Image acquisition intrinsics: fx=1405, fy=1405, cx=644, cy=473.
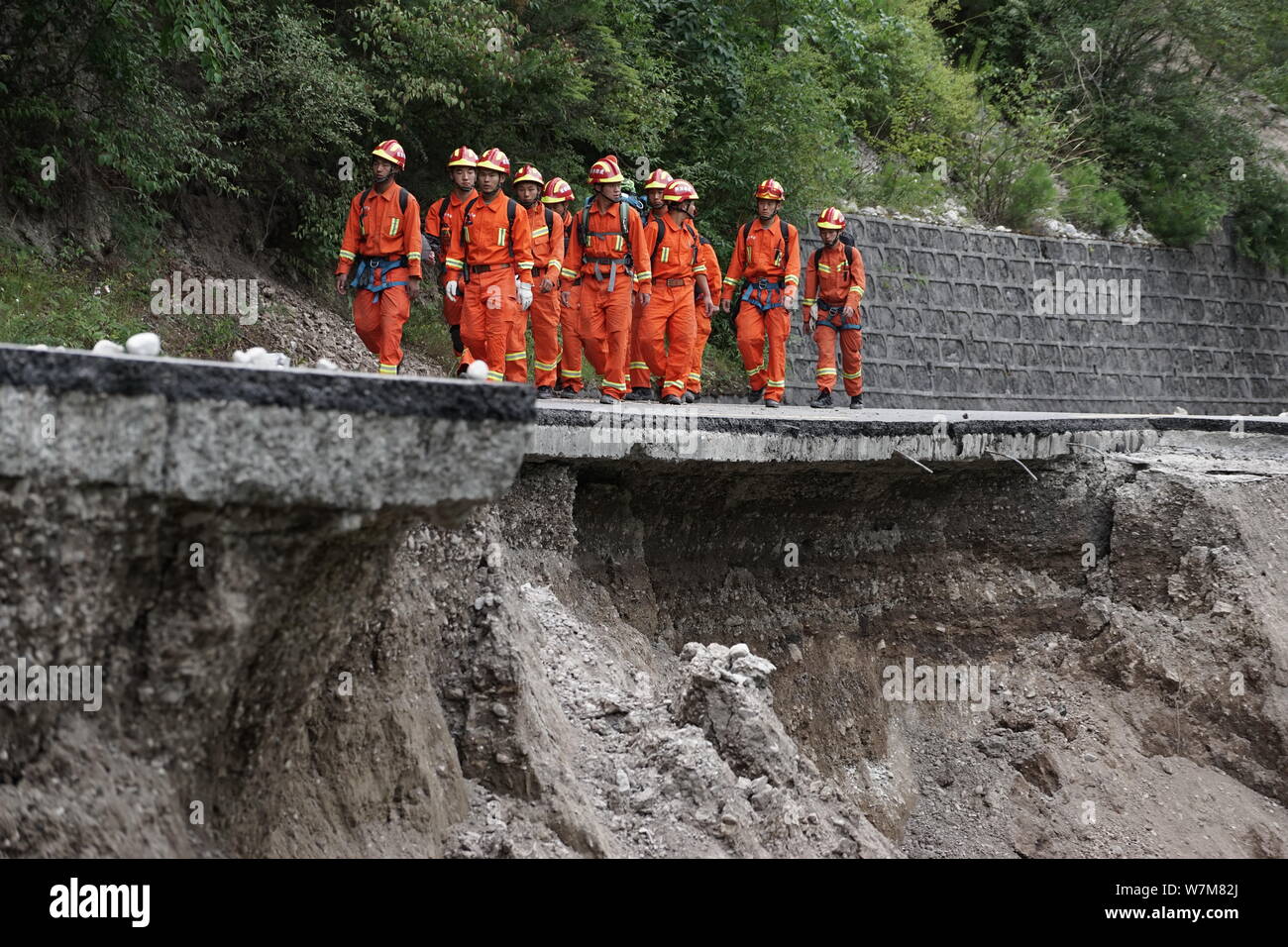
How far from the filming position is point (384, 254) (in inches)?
399

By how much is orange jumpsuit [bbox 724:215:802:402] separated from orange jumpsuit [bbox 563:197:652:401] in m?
1.78

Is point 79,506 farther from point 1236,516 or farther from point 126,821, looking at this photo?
point 1236,516

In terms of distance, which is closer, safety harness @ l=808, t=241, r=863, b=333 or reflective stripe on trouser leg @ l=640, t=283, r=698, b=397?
reflective stripe on trouser leg @ l=640, t=283, r=698, b=397

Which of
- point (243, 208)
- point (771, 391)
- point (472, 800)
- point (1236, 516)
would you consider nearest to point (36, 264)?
point (243, 208)

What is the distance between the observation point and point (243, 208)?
13750 mm

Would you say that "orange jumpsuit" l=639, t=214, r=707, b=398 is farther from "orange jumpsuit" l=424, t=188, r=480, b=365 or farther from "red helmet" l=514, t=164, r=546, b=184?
"orange jumpsuit" l=424, t=188, r=480, b=365

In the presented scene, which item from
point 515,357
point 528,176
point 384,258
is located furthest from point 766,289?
point 384,258

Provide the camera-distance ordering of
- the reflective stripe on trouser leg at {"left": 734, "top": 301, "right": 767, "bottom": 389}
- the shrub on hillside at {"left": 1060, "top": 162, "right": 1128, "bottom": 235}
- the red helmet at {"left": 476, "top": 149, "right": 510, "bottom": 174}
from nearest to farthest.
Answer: the red helmet at {"left": 476, "top": 149, "right": 510, "bottom": 174}, the reflective stripe on trouser leg at {"left": 734, "top": 301, "right": 767, "bottom": 389}, the shrub on hillside at {"left": 1060, "top": 162, "right": 1128, "bottom": 235}

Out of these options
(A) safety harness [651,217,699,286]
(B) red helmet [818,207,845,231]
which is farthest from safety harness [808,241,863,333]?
(A) safety harness [651,217,699,286]

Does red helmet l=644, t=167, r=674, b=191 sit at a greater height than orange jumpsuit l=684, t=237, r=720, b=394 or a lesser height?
greater

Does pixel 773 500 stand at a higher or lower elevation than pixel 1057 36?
lower

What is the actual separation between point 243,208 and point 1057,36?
17488mm

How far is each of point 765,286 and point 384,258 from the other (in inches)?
147

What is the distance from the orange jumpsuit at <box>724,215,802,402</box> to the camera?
40.5 ft
